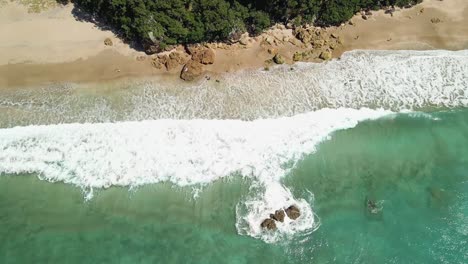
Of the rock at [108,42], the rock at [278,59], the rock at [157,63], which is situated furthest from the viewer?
the rock at [108,42]

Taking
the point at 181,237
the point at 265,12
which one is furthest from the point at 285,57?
the point at 181,237

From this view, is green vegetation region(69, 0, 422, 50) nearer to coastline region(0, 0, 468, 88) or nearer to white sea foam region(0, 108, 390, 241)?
coastline region(0, 0, 468, 88)

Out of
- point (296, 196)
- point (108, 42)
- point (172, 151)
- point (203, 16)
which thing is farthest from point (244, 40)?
point (296, 196)

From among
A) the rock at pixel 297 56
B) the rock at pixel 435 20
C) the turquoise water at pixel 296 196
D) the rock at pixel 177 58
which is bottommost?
the turquoise water at pixel 296 196

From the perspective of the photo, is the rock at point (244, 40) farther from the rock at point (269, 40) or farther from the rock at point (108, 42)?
the rock at point (108, 42)

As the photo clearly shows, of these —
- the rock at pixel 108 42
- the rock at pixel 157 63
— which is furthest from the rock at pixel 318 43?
the rock at pixel 108 42
